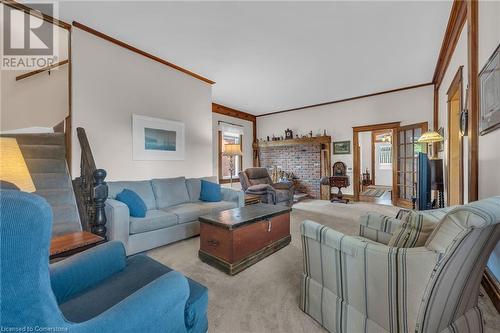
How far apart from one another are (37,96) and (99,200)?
2.80 meters

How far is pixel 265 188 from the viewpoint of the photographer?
15.9 feet

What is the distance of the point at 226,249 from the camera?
2227 mm

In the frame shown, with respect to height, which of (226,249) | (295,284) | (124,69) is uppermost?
(124,69)

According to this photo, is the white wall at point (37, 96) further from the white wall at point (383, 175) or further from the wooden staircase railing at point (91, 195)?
the white wall at point (383, 175)

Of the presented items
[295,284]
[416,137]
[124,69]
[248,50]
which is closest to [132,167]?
[124,69]

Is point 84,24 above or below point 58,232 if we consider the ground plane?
above

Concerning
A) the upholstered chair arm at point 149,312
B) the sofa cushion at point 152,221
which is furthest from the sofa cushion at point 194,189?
the upholstered chair arm at point 149,312

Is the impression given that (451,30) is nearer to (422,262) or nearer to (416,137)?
(416,137)

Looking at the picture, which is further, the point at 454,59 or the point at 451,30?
the point at 454,59

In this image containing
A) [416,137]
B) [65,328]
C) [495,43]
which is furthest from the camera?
[416,137]

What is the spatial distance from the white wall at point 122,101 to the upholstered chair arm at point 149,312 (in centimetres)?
279

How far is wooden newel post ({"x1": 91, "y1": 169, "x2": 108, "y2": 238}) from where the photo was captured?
7.25 ft

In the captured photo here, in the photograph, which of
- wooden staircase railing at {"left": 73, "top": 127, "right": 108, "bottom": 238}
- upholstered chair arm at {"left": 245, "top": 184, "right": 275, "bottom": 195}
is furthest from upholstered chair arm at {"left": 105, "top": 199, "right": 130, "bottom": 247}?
upholstered chair arm at {"left": 245, "top": 184, "right": 275, "bottom": 195}

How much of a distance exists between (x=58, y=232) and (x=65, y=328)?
1.89 metres
